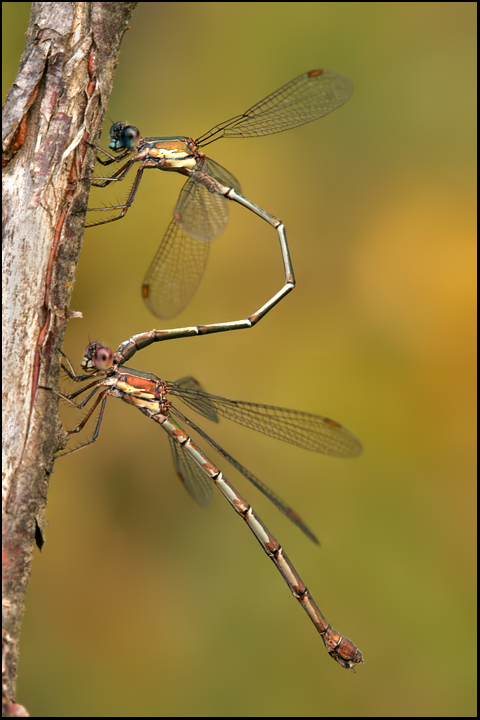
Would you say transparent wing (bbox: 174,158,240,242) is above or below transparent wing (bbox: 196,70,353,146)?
below

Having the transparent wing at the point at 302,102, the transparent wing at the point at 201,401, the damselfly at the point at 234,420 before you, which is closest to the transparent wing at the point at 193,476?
the damselfly at the point at 234,420

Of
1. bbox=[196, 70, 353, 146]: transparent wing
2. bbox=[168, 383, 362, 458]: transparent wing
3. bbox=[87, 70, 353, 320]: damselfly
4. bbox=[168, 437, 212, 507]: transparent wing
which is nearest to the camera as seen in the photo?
bbox=[87, 70, 353, 320]: damselfly

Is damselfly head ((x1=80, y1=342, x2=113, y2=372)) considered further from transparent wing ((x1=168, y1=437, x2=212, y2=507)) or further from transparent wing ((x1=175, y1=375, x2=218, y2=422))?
transparent wing ((x1=168, y1=437, x2=212, y2=507))

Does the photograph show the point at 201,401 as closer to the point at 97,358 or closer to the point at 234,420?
the point at 234,420

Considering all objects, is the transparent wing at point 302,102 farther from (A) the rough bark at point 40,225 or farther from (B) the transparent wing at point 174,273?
(A) the rough bark at point 40,225

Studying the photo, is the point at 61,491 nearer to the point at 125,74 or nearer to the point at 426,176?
the point at 125,74

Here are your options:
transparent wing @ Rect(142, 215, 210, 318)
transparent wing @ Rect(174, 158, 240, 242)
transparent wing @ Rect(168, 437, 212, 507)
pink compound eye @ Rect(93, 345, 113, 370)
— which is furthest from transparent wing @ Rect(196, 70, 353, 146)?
transparent wing @ Rect(168, 437, 212, 507)

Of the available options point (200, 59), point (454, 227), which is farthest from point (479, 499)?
point (200, 59)
